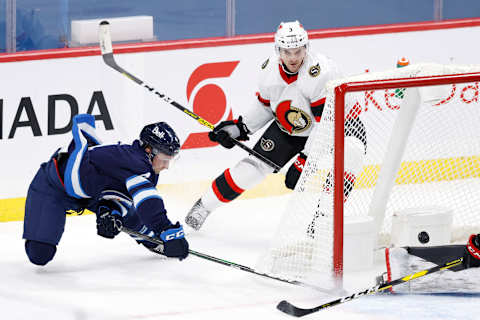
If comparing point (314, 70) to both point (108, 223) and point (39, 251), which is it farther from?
point (39, 251)

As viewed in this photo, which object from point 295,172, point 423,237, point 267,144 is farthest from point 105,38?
point 423,237

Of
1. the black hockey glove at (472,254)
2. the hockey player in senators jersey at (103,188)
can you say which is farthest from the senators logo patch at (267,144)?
the black hockey glove at (472,254)

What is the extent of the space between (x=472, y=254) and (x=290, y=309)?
60cm

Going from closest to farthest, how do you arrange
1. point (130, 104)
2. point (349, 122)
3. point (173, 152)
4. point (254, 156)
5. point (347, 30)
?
point (173, 152) → point (349, 122) → point (254, 156) → point (130, 104) → point (347, 30)

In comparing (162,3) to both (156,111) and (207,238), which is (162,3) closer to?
(156,111)

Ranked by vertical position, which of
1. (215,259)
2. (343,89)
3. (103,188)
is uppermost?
(343,89)

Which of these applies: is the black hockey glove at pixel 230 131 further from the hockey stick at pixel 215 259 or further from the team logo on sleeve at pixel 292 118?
the hockey stick at pixel 215 259

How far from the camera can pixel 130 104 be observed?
15.6ft

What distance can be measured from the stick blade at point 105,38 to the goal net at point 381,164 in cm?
114

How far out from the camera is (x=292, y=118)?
399cm

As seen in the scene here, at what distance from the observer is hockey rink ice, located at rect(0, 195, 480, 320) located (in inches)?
128

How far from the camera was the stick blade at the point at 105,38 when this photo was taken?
4461 millimetres

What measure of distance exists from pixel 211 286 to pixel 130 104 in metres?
1.45

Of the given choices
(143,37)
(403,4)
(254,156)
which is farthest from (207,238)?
(403,4)
